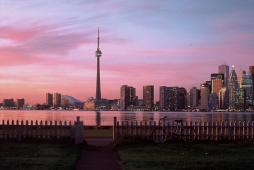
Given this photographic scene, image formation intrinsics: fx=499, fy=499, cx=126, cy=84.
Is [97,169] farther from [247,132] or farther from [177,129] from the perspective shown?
[247,132]

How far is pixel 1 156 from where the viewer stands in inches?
833

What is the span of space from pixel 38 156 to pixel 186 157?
250 inches

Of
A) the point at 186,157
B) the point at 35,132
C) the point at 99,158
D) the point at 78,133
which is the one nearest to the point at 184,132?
the point at 78,133

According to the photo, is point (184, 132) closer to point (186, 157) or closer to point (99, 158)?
point (186, 157)

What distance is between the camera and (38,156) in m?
21.5

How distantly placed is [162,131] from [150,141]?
96 cm

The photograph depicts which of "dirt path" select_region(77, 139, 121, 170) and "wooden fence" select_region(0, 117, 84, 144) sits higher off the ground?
"wooden fence" select_region(0, 117, 84, 144)

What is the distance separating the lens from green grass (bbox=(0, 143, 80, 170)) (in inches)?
713

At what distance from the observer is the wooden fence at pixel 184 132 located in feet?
95.4

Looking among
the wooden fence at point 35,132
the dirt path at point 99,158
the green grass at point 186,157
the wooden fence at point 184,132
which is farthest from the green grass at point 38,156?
the wooden fence at point 184,132

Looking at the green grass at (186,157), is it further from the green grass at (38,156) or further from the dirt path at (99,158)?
the green grass at (38,156)

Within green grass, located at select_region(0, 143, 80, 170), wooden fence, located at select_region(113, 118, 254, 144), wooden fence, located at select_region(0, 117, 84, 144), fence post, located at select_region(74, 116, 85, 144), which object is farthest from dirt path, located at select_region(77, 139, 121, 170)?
wooden fence, located at select_region(0, 117, 84, 144)

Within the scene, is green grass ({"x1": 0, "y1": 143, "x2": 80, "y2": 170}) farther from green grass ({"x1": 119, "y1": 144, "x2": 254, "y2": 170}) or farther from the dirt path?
green grass ({"x1": 119, "y1": 144, "x2": 254, "y2": 170})

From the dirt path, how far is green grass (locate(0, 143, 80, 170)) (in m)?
0.38
